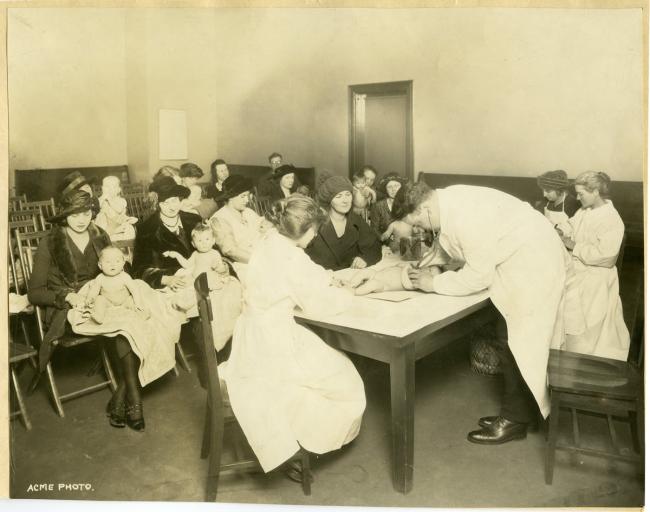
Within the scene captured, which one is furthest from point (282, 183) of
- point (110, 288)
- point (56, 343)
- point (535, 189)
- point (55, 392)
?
point (55, 392)

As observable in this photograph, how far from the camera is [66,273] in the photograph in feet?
7.16

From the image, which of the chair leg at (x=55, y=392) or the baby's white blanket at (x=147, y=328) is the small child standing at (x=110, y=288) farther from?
the chair leg at (x=55, y=392)

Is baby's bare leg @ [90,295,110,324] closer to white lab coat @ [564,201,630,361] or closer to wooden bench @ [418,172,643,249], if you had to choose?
wooden bench @ [418,172,643,249]

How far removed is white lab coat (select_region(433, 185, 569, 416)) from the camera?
6.84 feet

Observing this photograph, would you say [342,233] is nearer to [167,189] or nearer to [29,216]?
[167,189]

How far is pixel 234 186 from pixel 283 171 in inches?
8.8

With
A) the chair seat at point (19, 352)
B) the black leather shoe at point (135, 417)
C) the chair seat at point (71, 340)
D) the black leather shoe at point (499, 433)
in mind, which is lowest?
the black leather shoe at point (499, 433)

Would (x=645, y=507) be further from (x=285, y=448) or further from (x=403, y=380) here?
(x=285, y=448)

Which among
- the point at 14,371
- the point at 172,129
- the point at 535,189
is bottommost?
the point at 14,371

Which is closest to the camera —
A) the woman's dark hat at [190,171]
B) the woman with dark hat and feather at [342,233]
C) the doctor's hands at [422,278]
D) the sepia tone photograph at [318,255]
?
the sepia tone photograph at [318,255]

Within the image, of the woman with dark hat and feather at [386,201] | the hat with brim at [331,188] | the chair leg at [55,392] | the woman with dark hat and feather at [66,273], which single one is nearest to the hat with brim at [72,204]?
the woman with dark hat and feather at [66,273]

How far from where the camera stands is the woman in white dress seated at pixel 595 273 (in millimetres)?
2064

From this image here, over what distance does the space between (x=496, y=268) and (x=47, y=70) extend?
6.50 feet

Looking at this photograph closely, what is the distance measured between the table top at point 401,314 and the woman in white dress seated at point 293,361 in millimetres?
47
